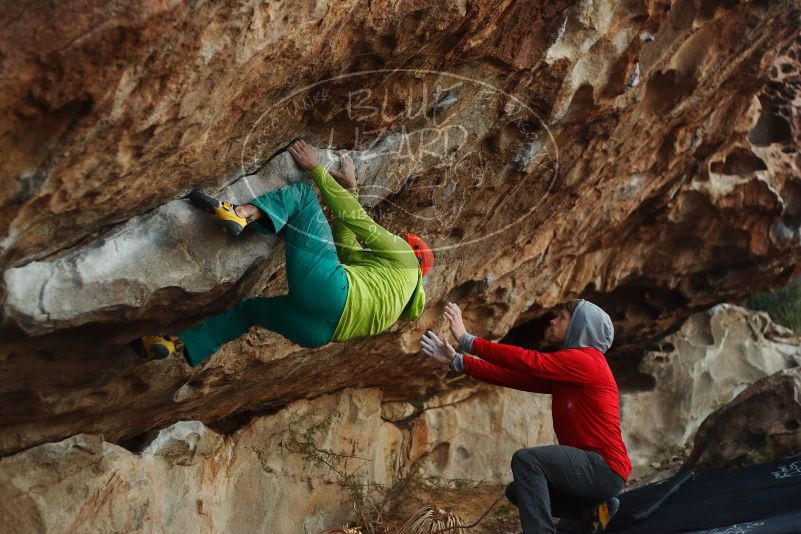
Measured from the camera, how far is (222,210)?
4.13 meters

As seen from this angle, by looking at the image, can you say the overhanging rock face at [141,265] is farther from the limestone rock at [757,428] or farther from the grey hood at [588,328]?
the limestone rock at [757,428]

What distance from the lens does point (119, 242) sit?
405cm

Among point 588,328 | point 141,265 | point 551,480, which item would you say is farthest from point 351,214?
point 551,480

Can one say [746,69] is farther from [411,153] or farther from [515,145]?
[411,153]

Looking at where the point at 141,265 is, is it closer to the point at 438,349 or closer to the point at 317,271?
the point at 317,271

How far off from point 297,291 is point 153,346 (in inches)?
26.5

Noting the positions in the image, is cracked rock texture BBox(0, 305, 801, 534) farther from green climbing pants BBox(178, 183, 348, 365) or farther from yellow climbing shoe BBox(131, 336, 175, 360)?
green climbing pants BBox(178, 183, 348, 365)

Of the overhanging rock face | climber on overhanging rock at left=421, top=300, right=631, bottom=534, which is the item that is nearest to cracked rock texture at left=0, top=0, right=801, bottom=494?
the overhanging rock face

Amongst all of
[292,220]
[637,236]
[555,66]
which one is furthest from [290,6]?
[637,236]

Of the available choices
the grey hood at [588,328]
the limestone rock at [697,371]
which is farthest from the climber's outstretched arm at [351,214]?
the limestone rock at [697,371]

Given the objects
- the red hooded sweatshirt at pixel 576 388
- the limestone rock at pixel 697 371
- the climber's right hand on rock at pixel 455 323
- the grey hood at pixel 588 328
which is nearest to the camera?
the climber's right hand on rock at pixel 455 323

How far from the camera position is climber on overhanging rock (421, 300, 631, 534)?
4.87m

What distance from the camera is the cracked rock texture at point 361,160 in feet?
11.5

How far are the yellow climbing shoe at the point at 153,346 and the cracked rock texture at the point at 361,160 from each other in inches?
3.6
